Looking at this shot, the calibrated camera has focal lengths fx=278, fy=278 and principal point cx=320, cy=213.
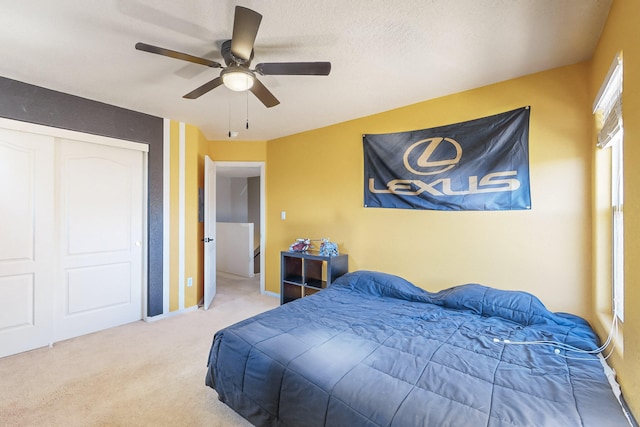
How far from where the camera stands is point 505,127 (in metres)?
2.29

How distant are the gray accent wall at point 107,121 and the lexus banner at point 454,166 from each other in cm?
244

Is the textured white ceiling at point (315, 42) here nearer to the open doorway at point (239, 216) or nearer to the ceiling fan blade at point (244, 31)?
the ceiling fan blade at point (244, 31)

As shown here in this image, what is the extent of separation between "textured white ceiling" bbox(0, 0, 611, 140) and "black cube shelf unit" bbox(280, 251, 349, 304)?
174 cm

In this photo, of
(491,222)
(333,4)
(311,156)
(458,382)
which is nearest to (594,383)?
(458,382)

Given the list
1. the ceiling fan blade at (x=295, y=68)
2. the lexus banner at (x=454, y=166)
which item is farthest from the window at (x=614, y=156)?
the ceiling fan blade at (x=295, y=68)

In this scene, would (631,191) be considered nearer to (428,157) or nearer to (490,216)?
(490,216)

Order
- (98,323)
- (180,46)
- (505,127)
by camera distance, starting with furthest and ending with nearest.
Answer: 1. (98,323)
2. (505,127)
3. (180,46)

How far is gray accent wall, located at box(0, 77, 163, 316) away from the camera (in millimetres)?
2389

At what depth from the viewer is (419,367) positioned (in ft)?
4.47

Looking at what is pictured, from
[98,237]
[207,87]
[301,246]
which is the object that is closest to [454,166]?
[301,246]

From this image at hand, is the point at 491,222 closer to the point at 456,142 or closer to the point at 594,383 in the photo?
the point at 456,142

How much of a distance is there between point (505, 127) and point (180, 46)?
254 cm

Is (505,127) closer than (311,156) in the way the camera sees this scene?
Yes

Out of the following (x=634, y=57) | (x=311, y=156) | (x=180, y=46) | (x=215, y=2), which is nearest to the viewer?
(x=634, y=57)
